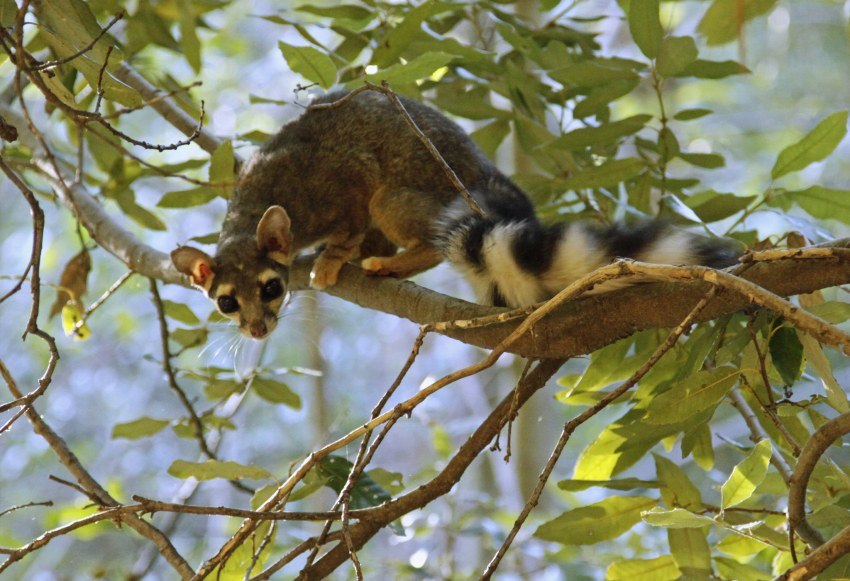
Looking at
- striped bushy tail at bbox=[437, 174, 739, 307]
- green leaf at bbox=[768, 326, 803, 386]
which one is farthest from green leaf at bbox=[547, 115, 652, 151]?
green leaf at bbox=[768, 326, 803, 386]

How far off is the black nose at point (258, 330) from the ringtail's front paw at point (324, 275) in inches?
9.7

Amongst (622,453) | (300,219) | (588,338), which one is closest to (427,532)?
(300,219)

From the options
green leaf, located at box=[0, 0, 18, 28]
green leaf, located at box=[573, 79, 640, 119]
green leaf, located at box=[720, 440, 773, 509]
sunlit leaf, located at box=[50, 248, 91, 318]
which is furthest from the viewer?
sunlit leaf, located at box=[50, 248, 91, 318]

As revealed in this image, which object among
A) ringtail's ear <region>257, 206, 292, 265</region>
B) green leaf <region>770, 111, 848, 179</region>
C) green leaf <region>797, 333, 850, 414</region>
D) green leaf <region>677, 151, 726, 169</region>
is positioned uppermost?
ringtail's ear <region>257, 206, 292, 265</region>

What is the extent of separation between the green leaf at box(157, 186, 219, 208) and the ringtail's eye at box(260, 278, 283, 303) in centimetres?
34

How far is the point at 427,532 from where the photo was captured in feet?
11.3

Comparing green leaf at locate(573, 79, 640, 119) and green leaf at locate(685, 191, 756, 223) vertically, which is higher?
green leaf at locate(573, 79, 640, 119)

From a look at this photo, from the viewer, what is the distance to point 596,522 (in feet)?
6.71

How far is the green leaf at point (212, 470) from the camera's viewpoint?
6.09ft

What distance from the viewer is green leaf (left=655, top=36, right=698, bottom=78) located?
2.27m

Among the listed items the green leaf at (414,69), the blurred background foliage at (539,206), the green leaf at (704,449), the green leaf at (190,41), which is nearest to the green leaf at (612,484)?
the blurred background foliage at (539,206)

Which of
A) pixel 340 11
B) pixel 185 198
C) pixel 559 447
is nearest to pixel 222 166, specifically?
pixel 185 198

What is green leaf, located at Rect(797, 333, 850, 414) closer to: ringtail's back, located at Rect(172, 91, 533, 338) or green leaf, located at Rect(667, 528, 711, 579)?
green leaf, located at Rect(667, 528, 711, 579)

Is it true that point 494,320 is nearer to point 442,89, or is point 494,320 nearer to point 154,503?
point 154,503
